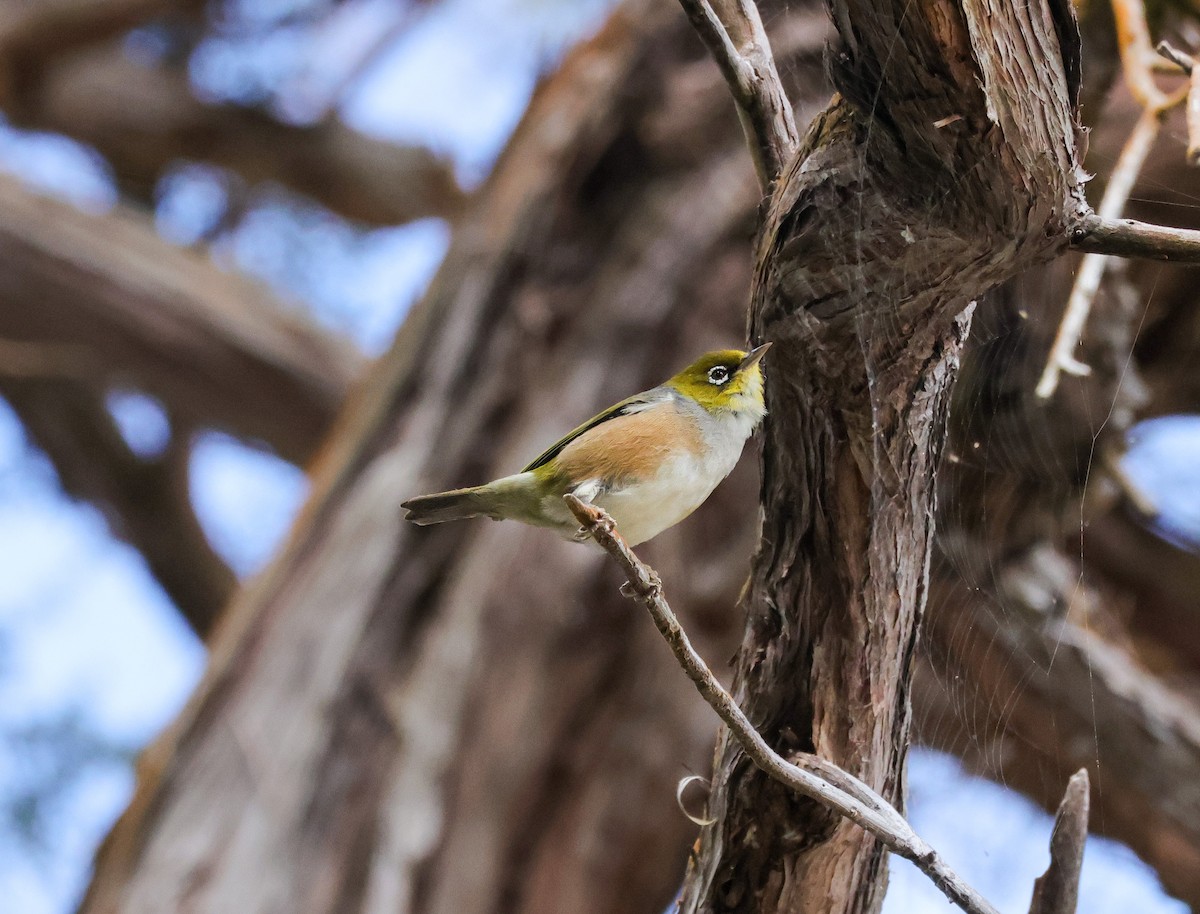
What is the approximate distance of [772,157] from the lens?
194cm

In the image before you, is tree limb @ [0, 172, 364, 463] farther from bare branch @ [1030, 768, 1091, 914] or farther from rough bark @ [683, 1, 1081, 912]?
bare branch @ [1030, 768, 1091, 914]

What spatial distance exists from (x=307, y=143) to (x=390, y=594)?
159 inches

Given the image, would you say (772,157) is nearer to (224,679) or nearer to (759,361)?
(759,361)

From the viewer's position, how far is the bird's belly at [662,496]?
2.23 meters

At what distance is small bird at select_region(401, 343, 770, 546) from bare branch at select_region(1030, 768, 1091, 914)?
934 millimetres

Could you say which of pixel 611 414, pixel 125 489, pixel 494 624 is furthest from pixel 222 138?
pixel 611 414

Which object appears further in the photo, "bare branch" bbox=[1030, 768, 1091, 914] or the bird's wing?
the bird's wing

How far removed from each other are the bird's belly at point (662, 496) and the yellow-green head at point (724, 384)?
0.15 metres

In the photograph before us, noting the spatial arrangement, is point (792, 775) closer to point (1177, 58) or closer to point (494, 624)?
point (1177, 58)

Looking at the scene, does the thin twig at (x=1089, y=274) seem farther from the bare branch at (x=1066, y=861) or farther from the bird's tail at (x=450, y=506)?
the bird's tail at (x=450, y=506)

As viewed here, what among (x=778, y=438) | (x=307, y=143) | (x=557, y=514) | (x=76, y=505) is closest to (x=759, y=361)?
(x=778, y=438)

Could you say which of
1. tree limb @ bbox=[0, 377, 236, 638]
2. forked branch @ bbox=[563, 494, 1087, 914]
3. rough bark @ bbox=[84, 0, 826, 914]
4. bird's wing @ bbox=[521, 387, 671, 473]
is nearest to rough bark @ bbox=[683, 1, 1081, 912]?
forked branch @ bbox=[563, 494, 1087, 914]

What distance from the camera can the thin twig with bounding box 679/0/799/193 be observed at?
1865 mm

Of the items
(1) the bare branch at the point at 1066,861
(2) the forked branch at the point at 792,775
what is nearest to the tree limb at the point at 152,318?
(2) the forked branch at the point at 792,775
